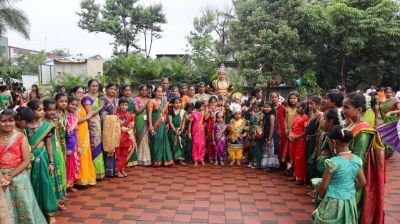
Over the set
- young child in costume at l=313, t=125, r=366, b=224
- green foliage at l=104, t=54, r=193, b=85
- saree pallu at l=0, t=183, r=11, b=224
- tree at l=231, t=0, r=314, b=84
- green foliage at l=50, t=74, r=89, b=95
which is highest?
tree at l=231, t=0, r=314, b=84

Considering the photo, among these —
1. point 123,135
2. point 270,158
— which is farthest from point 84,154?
point 270,158

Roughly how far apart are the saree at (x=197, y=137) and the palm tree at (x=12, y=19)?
925 cm

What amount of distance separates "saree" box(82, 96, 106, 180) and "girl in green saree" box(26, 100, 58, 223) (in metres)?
1.39

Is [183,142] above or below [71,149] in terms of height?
below

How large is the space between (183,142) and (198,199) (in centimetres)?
200

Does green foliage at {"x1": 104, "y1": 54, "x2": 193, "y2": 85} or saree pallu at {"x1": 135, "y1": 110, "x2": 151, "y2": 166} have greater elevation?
green foliage at {"x1": 104, "y1": 54, "x2": 193, "y2": 85}

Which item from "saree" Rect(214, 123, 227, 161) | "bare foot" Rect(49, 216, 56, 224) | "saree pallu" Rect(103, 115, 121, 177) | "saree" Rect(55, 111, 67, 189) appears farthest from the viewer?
"saree" Rect(214, 123, 227, 161)

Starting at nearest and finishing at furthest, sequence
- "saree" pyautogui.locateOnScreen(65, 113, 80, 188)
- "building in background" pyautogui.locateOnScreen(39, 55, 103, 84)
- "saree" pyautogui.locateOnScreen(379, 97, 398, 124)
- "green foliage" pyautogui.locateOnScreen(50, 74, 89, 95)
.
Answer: "saree" pyautogui.locateOnScreen(65, 113, 80, 188), "saree" pyautogui.locateOnScreen(379, 97, 398, 124), "green foliage" pyautogui.locateOnScreen(50, 74, 89, 95), "building in background" pyautogui.locateOnScreen(39, 55, 103, 84)

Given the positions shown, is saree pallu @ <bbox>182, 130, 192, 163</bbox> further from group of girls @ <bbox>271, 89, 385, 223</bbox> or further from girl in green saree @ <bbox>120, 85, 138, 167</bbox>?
group of girls @ <bbox>271, 89, 385, 223</bbox>

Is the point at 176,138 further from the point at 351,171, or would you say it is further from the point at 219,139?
the point at 351,171

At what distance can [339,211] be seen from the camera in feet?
8.86

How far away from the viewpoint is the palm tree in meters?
12.0

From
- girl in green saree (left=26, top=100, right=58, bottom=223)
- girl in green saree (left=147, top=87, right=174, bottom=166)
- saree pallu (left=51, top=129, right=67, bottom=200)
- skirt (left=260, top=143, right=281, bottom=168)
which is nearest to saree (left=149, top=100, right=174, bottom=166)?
girl in green saree (left=147, top=87, right=174, bottom=166)

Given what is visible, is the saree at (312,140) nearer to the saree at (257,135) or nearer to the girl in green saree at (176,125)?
the saree at (257,135)
